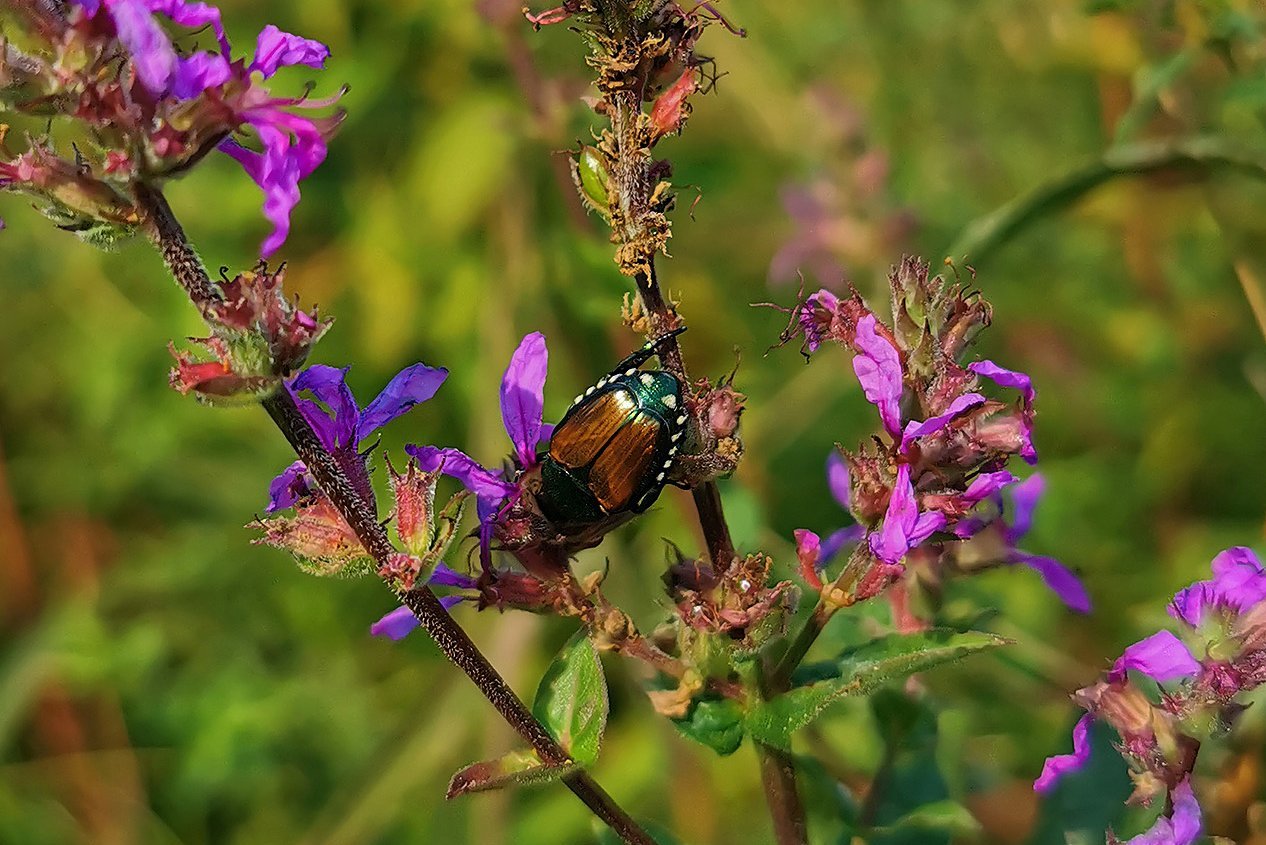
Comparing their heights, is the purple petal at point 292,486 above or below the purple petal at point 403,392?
below

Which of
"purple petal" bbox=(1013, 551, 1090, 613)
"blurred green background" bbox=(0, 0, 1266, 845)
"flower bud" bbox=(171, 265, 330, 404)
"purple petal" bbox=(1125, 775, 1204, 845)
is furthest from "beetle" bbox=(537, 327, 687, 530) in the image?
"blurred green background" bbox=(0, 0, 1266, 845)

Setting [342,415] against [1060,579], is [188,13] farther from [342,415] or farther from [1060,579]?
[1060,579]

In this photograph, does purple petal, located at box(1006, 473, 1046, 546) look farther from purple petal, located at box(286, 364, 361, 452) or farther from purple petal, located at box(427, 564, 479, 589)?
purple petal, located at box(286, 364, 361, 452)

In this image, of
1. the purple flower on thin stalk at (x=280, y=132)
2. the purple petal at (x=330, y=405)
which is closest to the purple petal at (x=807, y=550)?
the purple petal at (x=330, y=405)

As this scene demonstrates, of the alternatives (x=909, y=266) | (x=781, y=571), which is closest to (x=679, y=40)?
(x=909, y=266)

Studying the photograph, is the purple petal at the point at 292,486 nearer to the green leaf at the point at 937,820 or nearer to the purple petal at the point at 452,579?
the purple petal at the point at 452,579

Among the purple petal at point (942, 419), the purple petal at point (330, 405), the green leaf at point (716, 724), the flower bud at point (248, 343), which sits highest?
the flower bud at point (248, 343)

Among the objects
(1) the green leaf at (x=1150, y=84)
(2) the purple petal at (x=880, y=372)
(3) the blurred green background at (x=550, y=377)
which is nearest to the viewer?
(2) the purple petal at (x=880, y=372)
